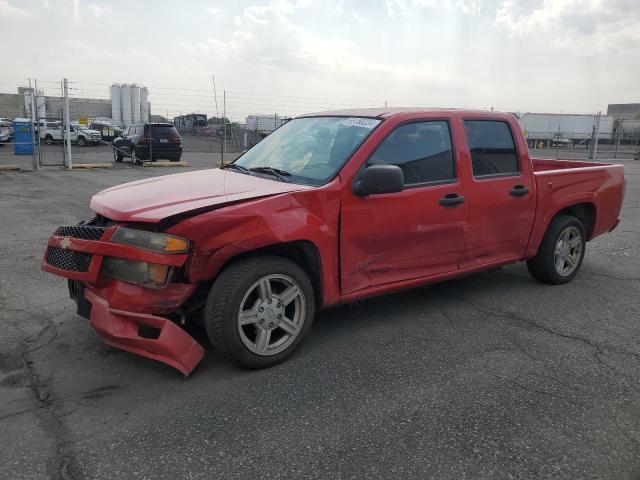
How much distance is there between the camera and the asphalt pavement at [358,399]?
8.52ft

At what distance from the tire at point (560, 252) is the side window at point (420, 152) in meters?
1.58

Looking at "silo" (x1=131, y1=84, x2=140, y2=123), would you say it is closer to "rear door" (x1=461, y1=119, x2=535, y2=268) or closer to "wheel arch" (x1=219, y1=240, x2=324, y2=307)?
"rear door" (x1=461, y1=119, x2=535, y2=268)

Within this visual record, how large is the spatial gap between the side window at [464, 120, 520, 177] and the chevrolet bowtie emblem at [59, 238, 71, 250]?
318cm

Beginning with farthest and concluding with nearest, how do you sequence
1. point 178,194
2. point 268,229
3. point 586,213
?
point 586,213, point 178,194, point 268,229

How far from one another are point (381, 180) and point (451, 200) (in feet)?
3.04

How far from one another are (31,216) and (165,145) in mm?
12593

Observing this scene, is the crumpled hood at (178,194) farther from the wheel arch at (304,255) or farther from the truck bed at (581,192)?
the truck bed at (581,192)

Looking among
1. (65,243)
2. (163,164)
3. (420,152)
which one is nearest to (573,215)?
(420,152)

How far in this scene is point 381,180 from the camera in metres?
3.73

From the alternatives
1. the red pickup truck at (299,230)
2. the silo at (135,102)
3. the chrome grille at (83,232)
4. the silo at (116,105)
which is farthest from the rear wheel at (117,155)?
the silo at (116,105)

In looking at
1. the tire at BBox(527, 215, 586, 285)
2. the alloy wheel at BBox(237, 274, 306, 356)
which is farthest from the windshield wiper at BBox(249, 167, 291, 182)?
the tire at BBox(527, 215, 586, 285)

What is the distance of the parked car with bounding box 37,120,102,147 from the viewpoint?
32.2m

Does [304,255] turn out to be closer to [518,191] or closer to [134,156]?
[518,191]

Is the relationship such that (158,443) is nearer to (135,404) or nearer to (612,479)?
(135,404)
